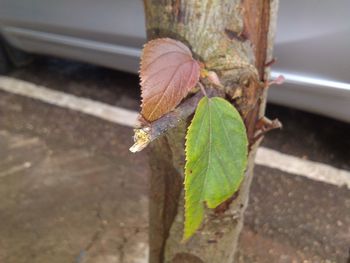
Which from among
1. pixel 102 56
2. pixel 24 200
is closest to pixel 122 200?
pixel 24 200

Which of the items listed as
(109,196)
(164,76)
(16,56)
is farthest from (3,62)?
(164,76)

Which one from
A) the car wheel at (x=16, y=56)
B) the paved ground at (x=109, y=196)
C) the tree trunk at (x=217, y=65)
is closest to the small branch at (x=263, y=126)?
the tree trunk at (x=217, y=65)

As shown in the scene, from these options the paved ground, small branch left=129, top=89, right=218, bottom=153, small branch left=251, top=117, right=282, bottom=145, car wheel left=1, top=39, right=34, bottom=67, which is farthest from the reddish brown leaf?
car wheel left=1, top=39, right=34, bottom=67

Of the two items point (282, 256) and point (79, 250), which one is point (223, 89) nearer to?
point (282, 256)

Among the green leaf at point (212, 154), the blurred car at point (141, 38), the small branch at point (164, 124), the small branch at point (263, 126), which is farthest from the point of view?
the blurred car at point (141, 38)

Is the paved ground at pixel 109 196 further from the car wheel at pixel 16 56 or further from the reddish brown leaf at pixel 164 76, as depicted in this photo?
the reddish brown leaf at pixel 164 76

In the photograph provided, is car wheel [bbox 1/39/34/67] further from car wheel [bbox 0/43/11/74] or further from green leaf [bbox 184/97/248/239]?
green leaf [bbox 184/97/248/239]
